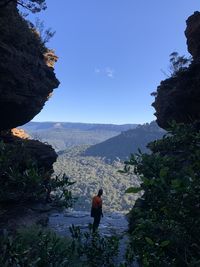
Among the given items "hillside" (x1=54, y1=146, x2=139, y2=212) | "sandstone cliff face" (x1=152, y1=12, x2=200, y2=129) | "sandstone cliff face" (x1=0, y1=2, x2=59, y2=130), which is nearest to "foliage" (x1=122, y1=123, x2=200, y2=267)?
"sandstone cliff face" (x1=152, y1=12, x2=200, y2=129)

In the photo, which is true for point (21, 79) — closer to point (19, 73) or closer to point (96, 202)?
point (19, 73)

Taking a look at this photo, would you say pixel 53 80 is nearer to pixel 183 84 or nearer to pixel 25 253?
pixel 183 84

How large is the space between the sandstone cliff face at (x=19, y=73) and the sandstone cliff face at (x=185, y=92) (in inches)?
369

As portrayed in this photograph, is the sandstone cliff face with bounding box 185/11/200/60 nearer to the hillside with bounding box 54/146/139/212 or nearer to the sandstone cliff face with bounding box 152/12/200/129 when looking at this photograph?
the sandstone cliff face with bounding box 152/12/200/129

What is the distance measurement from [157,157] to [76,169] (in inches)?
7528

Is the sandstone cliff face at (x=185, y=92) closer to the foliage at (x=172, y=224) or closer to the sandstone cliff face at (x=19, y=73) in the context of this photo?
the sandstone cliff face at (x=19, y=73)

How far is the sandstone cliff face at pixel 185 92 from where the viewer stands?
76.4 feet

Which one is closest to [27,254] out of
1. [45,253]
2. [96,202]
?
[45,253]

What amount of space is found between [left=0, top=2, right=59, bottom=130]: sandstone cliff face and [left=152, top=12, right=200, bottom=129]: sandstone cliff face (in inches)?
369

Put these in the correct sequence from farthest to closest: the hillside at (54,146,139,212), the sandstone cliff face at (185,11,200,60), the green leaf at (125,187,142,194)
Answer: the hillside at (54,146,139,212), the sandstone cliff face at (185,11,200,60), the green leaf at (125,187,142,194)

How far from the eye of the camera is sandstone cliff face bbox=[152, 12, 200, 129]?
23297mm

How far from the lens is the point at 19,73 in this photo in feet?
85.9

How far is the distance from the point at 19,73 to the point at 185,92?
38.2 ft

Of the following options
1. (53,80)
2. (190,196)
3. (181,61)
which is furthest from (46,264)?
(181,61)
